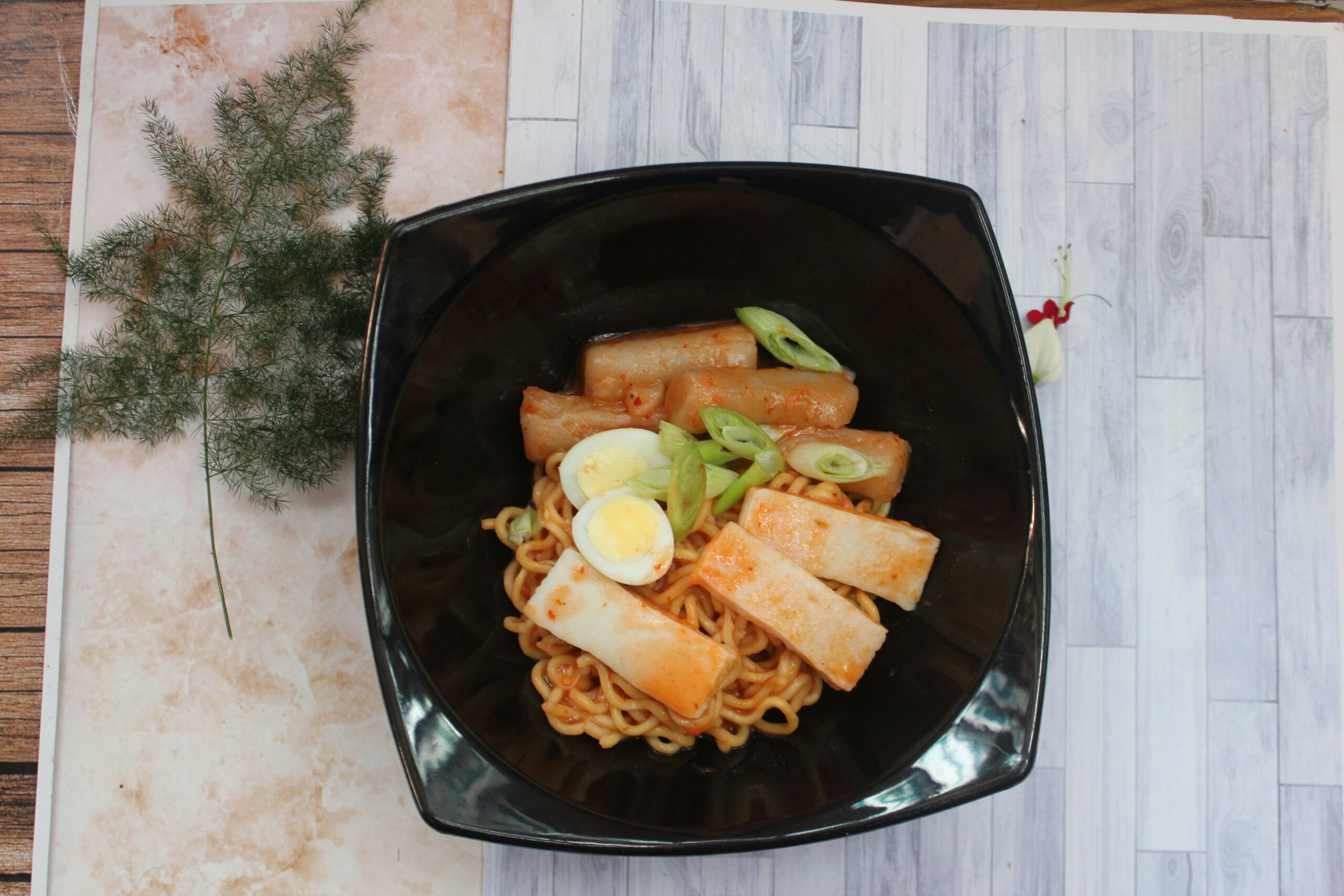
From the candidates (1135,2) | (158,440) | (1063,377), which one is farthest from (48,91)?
(1135,2)

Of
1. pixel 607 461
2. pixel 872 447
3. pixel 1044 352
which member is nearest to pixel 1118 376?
pixel 1044 352

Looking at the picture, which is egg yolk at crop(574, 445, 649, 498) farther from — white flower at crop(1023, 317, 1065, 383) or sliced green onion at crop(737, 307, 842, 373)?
white flower at crop(1023, 317, 1065, 383)

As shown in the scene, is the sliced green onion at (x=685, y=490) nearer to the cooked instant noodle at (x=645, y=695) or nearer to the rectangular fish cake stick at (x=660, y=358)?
the cooked instant noodle at (x=645, y=695)

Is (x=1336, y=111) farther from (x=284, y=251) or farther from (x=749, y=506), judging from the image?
(x=284, y=251)

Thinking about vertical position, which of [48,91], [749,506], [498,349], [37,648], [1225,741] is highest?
[48,91]

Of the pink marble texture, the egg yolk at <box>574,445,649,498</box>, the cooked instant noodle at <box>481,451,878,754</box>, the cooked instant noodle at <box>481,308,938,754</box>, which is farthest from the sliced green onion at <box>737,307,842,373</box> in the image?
the pink marble texture

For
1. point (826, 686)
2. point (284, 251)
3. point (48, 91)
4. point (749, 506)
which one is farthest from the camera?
point (48, 91)
